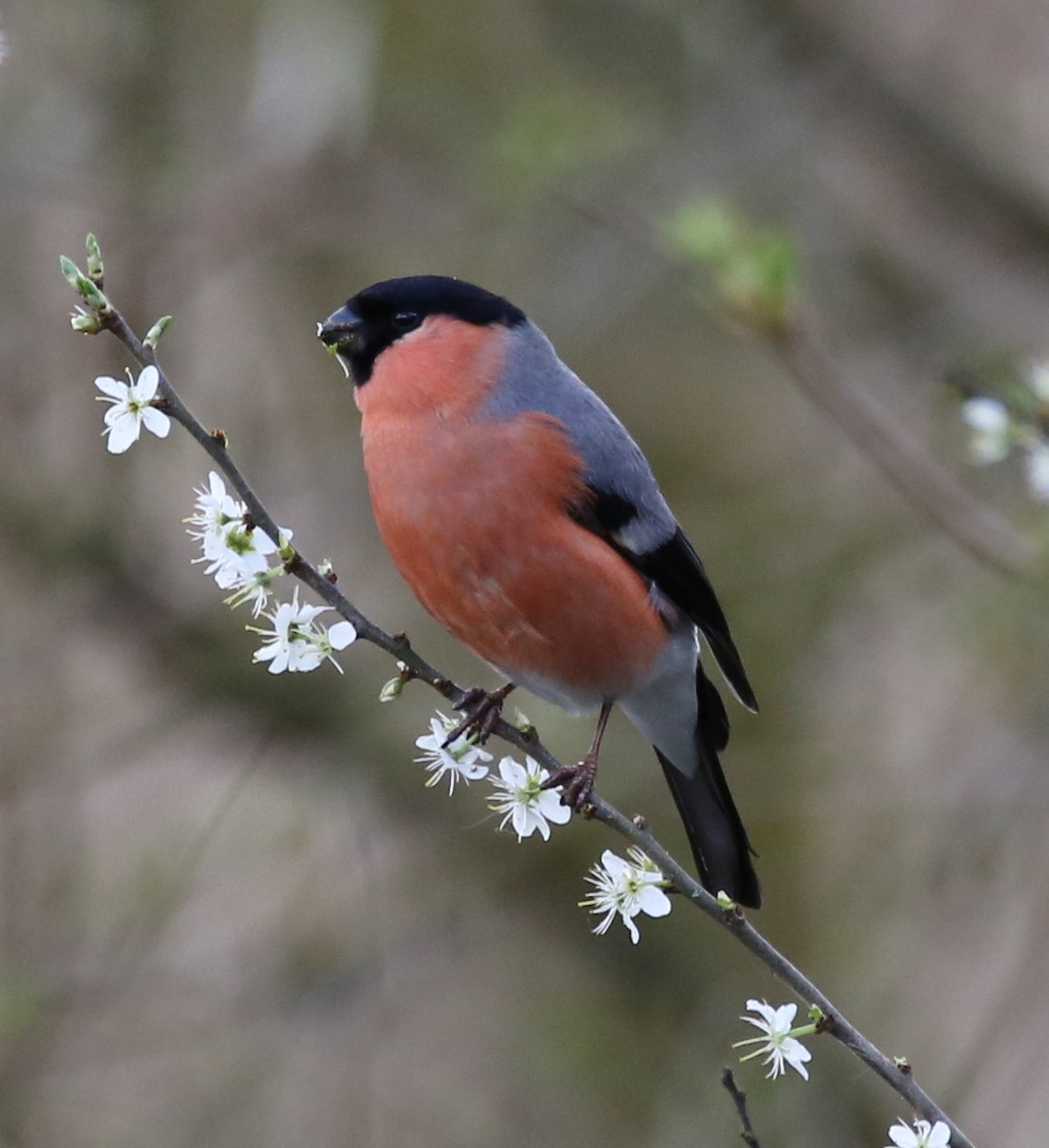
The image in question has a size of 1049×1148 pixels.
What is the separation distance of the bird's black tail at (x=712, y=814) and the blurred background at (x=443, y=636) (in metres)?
1.28

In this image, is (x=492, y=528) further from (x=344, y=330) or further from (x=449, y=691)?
(x=449, y=691)

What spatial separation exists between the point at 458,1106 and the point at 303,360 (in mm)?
2929

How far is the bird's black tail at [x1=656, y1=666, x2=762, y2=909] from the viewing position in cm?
393

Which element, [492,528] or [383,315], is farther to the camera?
[383,315]

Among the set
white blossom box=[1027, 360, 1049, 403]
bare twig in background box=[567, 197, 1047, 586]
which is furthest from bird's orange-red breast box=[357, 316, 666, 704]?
white blossom box=[1027, 360, 1049, 403]

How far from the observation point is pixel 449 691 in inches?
108

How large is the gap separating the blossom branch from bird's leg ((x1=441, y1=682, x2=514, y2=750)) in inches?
17.1

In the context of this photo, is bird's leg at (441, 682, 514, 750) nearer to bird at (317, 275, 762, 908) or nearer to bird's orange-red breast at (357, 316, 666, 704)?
bird at (317, 275, 762, 908)

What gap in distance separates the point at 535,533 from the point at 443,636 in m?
2.70

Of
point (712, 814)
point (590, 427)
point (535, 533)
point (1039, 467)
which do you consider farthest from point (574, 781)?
point (1039, 467)

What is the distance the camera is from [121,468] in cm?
550

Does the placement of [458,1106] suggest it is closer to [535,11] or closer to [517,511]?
[517,511]

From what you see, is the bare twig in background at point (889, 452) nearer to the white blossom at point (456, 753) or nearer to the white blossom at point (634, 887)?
the white blossom at point (456, 753)

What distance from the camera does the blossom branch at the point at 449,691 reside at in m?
2.25
